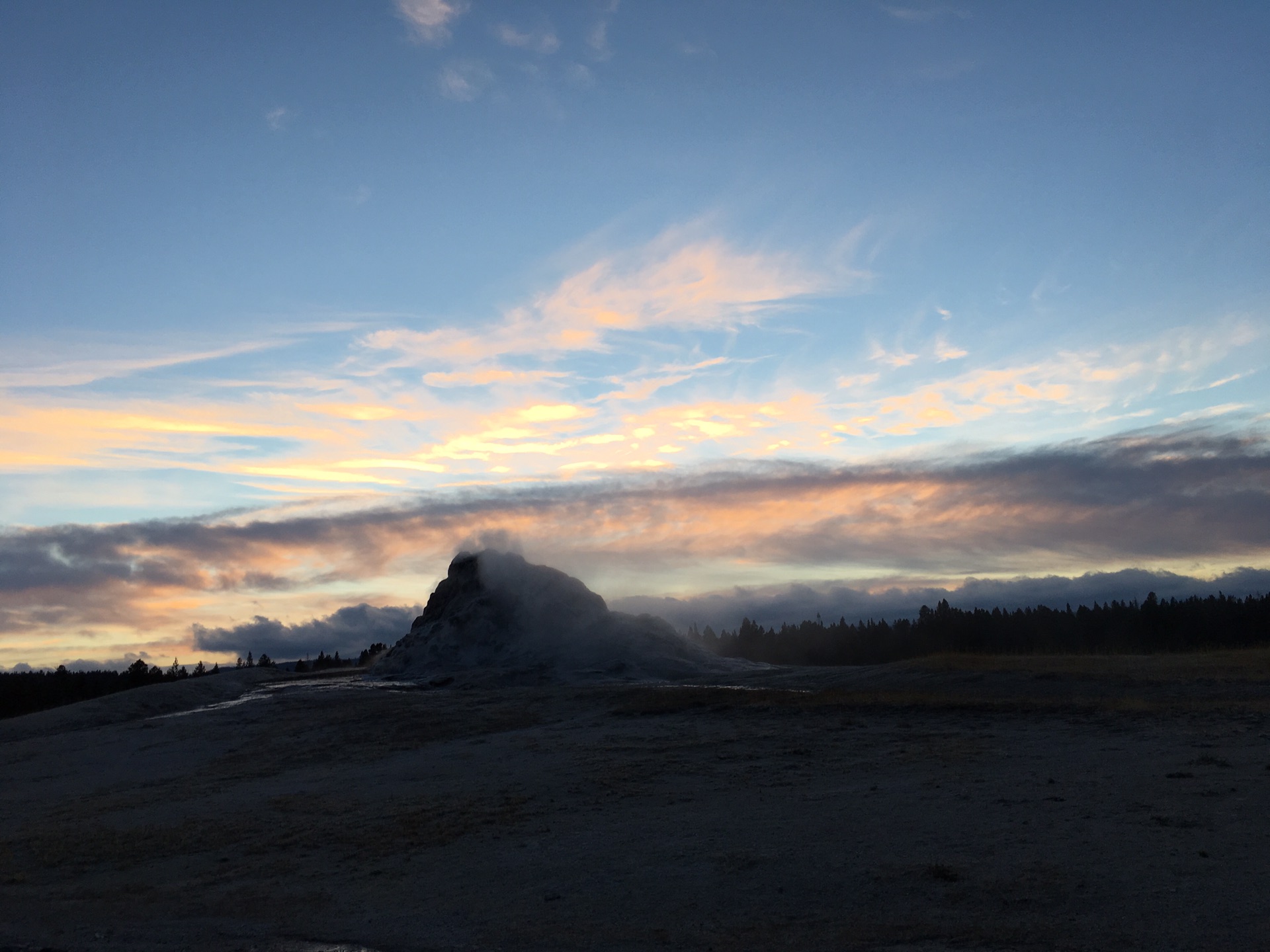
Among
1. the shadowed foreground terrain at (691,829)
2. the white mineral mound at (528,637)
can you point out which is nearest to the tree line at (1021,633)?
the white mineral mound at (528,637)

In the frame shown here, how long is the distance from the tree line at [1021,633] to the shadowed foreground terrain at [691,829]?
36567 millimetres

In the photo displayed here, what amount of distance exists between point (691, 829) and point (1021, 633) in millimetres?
65922

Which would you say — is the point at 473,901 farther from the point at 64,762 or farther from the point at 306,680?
the point at 306,680

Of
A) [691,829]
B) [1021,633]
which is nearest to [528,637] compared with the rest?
[691,829]

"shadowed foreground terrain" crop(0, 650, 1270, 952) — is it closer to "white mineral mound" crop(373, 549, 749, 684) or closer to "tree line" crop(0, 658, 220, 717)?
"white mineral mound" crop(373, 549, 749, 684)

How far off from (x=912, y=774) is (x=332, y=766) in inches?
414

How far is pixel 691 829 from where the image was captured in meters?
9.95

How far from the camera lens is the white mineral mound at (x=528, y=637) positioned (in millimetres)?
31172

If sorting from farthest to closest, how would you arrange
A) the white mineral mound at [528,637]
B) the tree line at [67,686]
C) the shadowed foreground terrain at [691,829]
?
1. the tree line at [67,686]
2. the white mineral mound at [528,637]
3. the shadowed foreground terrain at [691,829]

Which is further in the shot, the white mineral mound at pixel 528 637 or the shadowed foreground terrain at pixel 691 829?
Result: the white mineral mound at pixel 528 637

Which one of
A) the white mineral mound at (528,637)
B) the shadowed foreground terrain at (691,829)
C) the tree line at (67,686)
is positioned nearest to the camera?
the shadowed foreground terrain at (691,829)

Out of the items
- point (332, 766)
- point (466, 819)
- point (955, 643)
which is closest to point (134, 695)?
point (332, 766)

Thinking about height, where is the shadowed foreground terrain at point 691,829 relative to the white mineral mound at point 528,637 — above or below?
below

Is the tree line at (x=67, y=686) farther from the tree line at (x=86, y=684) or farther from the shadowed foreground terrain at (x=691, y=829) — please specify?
the shadowed foreground terrain at (x=691, y=829)
